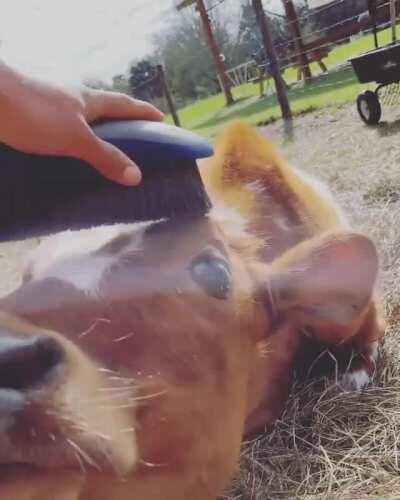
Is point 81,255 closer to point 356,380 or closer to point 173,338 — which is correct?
point 173,338

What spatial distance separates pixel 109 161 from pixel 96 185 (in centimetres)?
3

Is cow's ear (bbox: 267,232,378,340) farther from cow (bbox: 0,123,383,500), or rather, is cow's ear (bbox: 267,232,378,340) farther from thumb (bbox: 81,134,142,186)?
thumb (bbox: 81,134,142,186)

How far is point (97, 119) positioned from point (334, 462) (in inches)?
14.7

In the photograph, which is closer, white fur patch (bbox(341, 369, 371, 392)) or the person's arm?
the person's arm

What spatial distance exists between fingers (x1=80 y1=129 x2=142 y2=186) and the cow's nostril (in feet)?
0.49

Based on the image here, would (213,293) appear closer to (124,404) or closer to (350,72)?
(124,404)

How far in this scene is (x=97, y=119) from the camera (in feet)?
1.74

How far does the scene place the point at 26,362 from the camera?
14.9 inches

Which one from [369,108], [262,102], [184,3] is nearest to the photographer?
[184,3]

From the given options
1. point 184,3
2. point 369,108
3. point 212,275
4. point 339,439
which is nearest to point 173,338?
point 212,275

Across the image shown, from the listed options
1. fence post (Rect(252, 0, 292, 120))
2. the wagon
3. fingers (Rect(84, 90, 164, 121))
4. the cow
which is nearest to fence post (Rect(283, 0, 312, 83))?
fence post (Rect(252, 0, 292, 120))

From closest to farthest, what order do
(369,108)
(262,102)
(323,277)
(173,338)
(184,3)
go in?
(173,338) → (323,277) → (184,3) → (262,102) → (369,108)

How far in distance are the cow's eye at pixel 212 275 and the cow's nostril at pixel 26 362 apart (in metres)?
0.16

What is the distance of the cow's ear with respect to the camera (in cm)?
60
